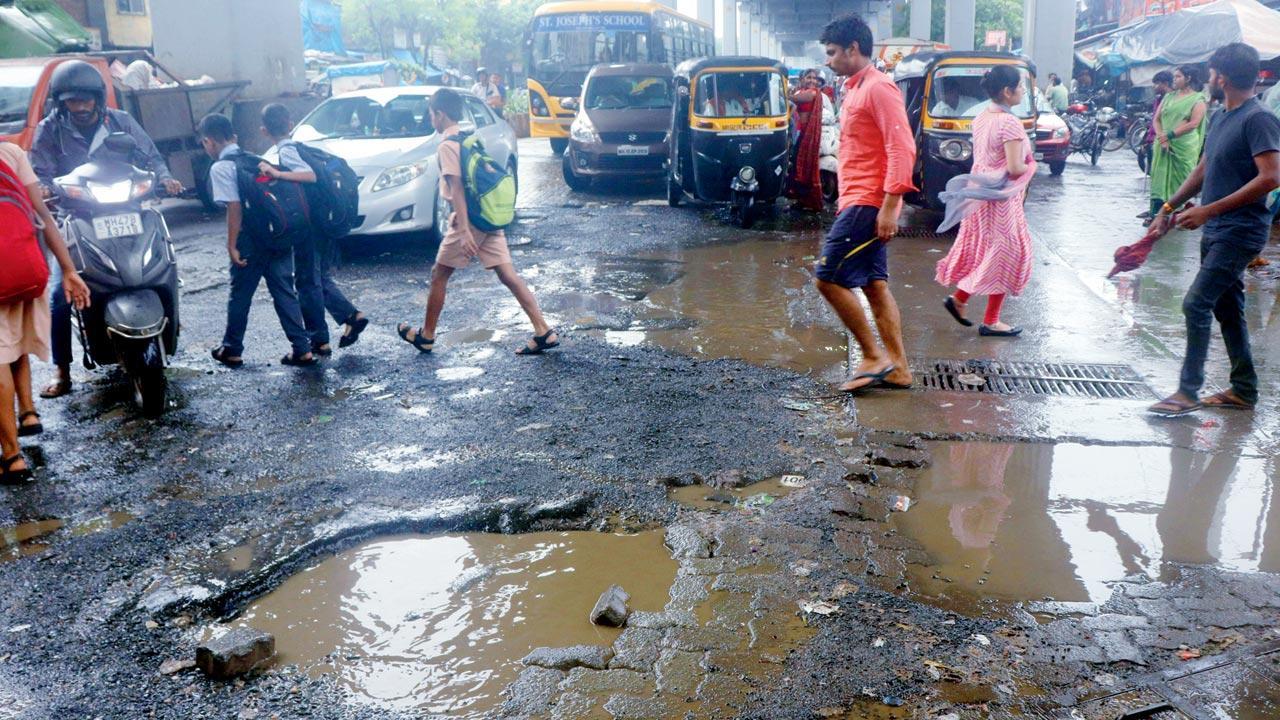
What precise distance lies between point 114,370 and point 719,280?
4692 millimetres

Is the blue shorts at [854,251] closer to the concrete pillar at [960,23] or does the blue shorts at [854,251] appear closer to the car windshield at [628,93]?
the car windshield at [628,93]

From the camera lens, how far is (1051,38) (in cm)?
3388

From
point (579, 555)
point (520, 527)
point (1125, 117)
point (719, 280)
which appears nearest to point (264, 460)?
point (520, 527)

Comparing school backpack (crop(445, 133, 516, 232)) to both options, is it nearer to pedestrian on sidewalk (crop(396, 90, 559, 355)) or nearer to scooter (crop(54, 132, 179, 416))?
pedestrian on sidewalk (crop(396, 90, 559, 355))

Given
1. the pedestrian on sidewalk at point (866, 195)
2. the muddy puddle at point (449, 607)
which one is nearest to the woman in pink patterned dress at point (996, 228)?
the pedestrian on sidewalk at point (866, 195)

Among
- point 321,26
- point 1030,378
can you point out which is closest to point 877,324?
point 1030,378

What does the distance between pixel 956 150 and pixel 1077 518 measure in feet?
27.9

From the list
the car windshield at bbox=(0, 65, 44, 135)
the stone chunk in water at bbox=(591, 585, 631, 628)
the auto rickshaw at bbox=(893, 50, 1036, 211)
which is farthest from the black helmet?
the auto rickshaw at bbox=(893, 50, 1036, 211)

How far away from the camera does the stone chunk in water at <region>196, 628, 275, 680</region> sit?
2.89m

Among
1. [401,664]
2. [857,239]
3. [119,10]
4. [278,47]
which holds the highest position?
A: [119,10]

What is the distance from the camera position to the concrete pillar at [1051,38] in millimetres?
33625

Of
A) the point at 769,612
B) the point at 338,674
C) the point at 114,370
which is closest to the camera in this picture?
the point at 338,674

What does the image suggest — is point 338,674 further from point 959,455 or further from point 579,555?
point 959,455

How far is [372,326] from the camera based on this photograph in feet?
23.9
